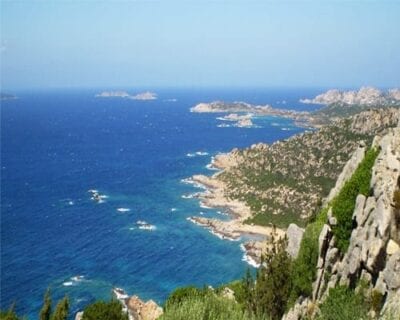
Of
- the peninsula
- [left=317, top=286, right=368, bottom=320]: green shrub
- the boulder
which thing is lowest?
the peninsula

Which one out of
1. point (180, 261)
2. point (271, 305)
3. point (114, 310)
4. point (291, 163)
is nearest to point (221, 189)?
point (291, 163)

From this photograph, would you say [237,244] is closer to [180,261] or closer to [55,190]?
[180,261]

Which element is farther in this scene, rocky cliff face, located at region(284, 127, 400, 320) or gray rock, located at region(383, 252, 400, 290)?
rocky cliff face, located at region(284, 127, 400, 320)

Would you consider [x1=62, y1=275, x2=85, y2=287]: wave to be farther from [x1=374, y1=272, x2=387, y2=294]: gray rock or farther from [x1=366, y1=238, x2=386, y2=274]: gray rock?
[x1=374, y1=272, x2=387, y2=294]: gray rock

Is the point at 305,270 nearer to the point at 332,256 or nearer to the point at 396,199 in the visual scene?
the point at 332,256

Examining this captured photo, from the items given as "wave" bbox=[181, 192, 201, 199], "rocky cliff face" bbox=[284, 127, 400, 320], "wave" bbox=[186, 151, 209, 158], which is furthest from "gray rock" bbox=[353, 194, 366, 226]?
"wave" bbox=[186, 151, 209, 158]

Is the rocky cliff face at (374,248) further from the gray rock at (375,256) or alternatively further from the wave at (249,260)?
the wave at (249,260)

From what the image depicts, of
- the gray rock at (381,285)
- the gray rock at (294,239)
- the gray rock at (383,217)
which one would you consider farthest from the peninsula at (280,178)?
the gray rock at (381,285)
